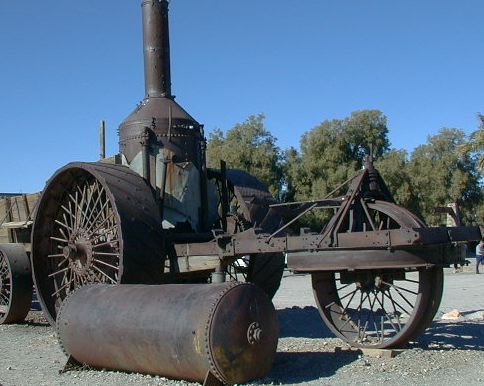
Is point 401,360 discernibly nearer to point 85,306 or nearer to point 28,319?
point 85,306

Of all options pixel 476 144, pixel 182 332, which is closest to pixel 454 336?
pixel 182 332

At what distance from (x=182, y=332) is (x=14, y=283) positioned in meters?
6.26

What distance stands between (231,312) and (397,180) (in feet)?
105

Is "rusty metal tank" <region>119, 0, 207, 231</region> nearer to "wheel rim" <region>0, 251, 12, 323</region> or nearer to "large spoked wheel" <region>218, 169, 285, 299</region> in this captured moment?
"large spoked wheel" <region>218, 169, 285, 299</region>

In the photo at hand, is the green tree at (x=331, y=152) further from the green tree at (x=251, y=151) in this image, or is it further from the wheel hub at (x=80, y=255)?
the wheel hub at (x=80, y=255)

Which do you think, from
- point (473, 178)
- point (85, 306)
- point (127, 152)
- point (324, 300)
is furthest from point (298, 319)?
point (473, 178)

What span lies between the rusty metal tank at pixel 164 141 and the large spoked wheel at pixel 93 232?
24.3 inches

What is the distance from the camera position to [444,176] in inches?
1650

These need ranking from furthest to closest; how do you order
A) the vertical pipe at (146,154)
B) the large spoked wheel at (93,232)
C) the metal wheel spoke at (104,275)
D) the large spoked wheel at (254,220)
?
the large spoked wheel at (254,220) < the vertical pipe at (146,154) < the metal wheel spoke at (104,275) < the large spoked wheel at (93,232)

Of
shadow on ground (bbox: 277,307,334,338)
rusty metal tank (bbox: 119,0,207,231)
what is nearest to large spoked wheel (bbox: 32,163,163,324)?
rusty metal tank (bbox: 119,0,207,231)

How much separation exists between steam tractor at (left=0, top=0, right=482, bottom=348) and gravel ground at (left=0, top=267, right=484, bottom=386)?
41cm

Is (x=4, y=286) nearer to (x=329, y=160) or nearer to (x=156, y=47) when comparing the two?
(x=156, y=47)

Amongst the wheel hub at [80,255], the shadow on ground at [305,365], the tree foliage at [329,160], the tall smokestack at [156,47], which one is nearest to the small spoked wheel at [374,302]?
the shadow on ground at [305,365]

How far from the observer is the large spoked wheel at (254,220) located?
9.73 m
